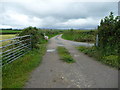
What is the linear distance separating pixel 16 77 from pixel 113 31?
6886 millimetres

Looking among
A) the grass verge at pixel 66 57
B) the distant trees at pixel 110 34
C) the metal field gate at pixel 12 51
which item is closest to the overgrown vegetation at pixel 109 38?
the distant trees at pixel 110 34

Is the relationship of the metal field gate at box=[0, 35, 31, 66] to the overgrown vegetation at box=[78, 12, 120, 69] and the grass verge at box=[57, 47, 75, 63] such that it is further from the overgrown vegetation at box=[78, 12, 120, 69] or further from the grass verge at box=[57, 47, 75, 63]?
the overgrown vegetation at box=[78, 12, 120, 69]

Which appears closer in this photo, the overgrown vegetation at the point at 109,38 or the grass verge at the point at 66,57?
the grass verge at the point at 66,57

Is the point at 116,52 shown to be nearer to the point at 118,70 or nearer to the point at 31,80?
the point at 118,70

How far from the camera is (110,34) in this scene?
792cm

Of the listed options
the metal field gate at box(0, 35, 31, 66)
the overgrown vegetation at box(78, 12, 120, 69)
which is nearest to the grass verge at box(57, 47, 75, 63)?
the overgrown vegetation at box(78, 12, 120, 69)

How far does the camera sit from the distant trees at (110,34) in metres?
7.36

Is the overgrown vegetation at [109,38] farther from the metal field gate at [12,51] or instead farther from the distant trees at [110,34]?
the metal field gate at [12,51]

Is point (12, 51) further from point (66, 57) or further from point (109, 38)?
point (109, 38)

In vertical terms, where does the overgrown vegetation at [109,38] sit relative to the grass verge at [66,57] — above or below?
above

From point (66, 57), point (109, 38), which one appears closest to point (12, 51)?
point (66, 57)

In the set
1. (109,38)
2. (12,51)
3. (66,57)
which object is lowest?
(66,57)

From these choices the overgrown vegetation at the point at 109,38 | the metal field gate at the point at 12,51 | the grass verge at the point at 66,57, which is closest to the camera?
the metal field gate at the point at 12,51

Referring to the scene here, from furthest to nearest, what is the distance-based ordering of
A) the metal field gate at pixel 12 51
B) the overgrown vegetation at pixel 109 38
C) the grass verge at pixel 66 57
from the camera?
1. the overgrown vegetation at pixel 109 38
2. the grass verge at pixel 66 57
3. the metal field gate at pixel 12 51
